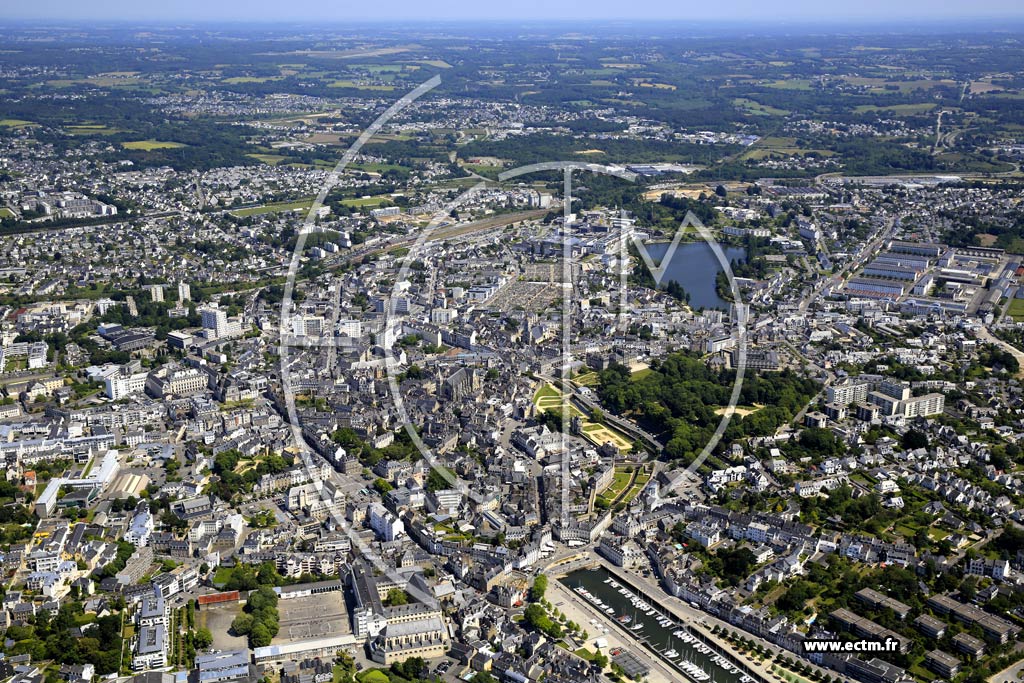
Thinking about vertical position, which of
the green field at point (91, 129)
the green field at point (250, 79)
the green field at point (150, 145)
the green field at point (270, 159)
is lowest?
the green field at point (270, 159)

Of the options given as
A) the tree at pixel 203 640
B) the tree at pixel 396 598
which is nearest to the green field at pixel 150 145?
the tree at pixel 396 598

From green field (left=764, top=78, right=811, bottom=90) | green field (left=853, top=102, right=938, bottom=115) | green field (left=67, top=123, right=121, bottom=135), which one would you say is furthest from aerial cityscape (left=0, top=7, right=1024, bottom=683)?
green field (left=764, top=78, right=811, bottom=90)

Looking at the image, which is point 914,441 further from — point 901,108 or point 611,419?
point 901,108

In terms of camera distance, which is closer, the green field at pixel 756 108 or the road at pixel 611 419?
the road at pixel 611 419

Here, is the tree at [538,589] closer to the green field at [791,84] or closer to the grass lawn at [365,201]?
the grass lawn at [365,201]

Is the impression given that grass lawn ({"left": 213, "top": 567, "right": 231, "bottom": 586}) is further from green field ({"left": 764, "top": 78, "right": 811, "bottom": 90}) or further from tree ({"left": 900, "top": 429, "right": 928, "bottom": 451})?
green field ({"left": 764, "top": 78, "right": 811, "bottom": 90})

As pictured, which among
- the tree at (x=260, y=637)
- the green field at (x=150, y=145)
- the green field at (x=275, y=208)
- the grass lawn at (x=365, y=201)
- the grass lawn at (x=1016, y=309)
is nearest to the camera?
the tree at (x=260, y=637)

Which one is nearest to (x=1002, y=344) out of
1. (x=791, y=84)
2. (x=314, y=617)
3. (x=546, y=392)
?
(x=546, y=392)

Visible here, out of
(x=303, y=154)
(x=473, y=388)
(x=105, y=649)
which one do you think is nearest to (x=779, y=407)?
(x=473, y=388)

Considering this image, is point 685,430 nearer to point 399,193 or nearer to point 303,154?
point 399,193
